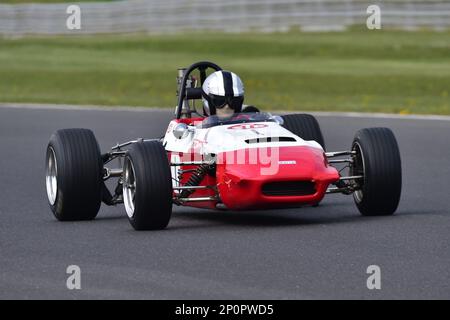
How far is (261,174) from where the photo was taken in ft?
34.5

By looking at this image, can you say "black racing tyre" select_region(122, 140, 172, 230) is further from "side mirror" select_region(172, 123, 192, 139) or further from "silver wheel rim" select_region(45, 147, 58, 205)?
"silver wheel rim" select_region(45, 147, 58, 205)

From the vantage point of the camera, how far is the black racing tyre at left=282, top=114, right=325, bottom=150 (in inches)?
497

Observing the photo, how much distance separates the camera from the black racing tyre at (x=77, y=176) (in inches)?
454

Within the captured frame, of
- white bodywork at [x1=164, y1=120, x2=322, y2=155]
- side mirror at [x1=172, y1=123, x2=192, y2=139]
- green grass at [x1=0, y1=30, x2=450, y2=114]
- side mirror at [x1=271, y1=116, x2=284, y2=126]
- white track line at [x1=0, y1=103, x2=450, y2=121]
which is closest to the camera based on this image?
white bodywork at [x1=164, y1=120, x2=322, y2=155]

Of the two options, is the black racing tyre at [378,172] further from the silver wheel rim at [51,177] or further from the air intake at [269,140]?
the silver wheel rim at [51,177]

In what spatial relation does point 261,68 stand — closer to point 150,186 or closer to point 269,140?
point 269,140

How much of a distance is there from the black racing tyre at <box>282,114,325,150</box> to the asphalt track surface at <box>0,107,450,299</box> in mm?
689

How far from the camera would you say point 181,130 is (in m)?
11.7

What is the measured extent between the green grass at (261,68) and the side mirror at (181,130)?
521 inches

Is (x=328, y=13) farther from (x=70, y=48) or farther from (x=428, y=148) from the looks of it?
(x=428, y=148)

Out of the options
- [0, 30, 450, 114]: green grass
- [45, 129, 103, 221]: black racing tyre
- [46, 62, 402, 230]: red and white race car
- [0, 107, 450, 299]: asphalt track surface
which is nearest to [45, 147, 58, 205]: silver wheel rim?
[46, 62, 402, 230]: red and white race car

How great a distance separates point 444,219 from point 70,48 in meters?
34.3

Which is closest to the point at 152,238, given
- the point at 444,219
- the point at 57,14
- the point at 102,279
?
the point at 102,279

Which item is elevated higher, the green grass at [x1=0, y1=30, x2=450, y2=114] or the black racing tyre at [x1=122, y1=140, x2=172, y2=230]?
the black racing tyre at [x1=122, y1=140, x2=172, y2=230]
